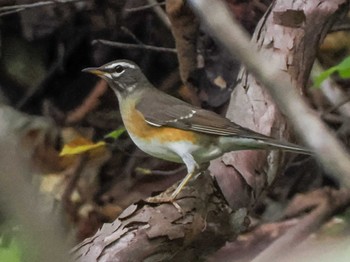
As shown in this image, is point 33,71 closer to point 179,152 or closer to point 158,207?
point 179,152

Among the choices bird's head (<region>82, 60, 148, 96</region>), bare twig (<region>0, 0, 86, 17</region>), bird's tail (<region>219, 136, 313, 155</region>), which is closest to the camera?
bird's tail (<region>219, 136, 313, 155</region>)

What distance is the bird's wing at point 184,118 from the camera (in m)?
3.26

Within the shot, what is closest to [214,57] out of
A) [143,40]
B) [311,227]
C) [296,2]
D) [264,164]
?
[143,40]

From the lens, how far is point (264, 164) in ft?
11.0

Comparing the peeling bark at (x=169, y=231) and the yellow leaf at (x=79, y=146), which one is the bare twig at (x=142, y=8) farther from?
the peeling bark at (x=169, y=231)

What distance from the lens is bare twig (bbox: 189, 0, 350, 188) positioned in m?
0.88

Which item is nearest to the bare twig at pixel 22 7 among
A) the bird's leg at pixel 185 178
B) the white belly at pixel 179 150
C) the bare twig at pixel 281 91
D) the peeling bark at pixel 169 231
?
the white belly at pixel 179 150

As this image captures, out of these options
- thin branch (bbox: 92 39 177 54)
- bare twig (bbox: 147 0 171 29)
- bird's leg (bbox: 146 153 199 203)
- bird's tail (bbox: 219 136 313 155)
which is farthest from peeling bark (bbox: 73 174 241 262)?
thin branch (bbox: 92 39 177 54)

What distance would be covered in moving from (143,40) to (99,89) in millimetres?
435

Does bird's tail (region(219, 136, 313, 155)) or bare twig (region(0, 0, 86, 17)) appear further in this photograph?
bare twig (region(0, 0, 86, 17))

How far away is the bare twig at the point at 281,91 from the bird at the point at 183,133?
2030 millimetres

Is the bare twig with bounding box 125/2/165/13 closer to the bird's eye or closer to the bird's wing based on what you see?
the bird's eye

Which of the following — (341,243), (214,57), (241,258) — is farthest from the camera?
(214,57)

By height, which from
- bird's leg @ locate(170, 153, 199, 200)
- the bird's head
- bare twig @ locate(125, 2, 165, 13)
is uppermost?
bird's leg @ locate(170, 153, 199, 200)
